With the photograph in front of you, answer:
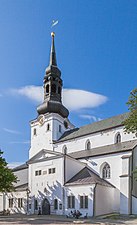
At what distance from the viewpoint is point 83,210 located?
33.5 m

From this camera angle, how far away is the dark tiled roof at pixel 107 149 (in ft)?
119

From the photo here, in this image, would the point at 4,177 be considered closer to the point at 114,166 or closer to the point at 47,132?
the point at 114,166

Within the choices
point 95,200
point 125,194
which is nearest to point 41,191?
point 95,200

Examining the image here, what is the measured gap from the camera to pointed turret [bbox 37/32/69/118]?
50.6 metres

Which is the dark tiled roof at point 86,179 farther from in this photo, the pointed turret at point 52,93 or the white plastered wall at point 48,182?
the pointed turret at point 52,93

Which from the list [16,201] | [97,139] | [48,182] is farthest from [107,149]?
[16,201]

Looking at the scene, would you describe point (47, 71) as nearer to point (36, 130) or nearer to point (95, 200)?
point (36, 130)

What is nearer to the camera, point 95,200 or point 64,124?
point 95,200

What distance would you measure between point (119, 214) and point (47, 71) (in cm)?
3001

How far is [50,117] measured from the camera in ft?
164

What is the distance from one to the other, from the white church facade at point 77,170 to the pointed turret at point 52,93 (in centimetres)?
17

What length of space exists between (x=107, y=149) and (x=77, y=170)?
495cm

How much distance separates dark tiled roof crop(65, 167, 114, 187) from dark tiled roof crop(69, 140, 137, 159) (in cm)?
288

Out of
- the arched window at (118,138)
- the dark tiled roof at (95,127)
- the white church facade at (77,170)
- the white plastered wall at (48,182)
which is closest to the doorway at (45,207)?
the white church facade at (77,170)
